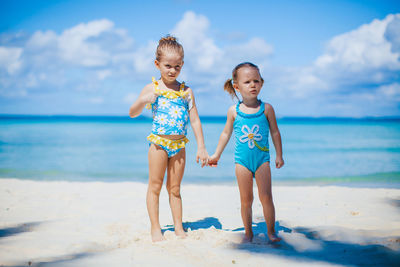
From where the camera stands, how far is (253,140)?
11.6 ft

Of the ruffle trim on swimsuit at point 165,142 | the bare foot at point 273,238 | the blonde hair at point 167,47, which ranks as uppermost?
the blonde hair at point 167,47

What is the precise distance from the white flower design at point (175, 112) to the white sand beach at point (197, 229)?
1406 millimetres

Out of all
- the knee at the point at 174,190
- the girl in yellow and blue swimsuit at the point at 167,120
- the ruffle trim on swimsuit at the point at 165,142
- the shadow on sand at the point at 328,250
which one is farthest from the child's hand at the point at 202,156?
the shadow on sand at the point at 328,250

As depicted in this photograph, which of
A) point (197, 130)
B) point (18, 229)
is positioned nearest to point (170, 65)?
point (197, 130)

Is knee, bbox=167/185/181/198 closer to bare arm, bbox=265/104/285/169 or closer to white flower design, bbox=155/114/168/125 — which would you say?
white flower design, bbox=155/114/168/125

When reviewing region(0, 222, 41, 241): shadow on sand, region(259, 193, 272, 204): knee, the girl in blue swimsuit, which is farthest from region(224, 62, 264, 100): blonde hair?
region(0, 222, 41, 241): shadow on sand

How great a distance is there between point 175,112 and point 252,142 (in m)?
0.95

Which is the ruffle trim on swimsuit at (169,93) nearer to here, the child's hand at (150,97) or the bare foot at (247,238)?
the child's hand at (150,97)

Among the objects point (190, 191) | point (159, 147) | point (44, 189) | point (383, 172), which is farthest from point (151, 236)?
point (383, 172)

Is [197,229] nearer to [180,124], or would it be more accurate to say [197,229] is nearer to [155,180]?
[155,180]

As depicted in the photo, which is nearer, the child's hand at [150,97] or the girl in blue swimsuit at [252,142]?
the girl in blue swimsuit at [252,142]

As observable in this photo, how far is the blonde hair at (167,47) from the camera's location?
148 inches

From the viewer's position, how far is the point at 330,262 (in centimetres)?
290

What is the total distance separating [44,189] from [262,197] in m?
5.82
